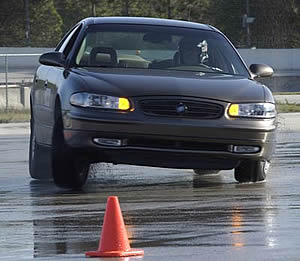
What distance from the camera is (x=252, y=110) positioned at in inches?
426

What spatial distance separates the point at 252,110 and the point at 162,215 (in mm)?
1857

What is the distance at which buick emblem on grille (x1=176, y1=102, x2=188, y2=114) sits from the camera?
1065 centimetres

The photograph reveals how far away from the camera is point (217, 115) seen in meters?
10.7

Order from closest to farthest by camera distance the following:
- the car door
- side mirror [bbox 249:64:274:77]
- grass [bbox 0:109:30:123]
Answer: the car door < side mirror [bbox 249:64:274:77] < grass [bbox 0:109:30:123]

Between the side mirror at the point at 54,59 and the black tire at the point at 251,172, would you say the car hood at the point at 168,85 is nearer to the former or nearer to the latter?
the side mirror at the point at 54,59

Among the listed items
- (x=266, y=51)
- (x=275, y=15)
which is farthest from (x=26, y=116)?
(x=275, y=15)

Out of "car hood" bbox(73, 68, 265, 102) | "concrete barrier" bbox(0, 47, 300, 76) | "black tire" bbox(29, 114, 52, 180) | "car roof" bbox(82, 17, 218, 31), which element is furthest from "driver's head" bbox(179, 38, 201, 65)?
"concrete barrier" bbox(0, 47, 300, 76)

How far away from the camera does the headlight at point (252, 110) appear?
10727 mm

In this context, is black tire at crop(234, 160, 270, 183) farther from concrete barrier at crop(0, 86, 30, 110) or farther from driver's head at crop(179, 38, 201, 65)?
concrete barrier at crop(0, 86, 30, 110)

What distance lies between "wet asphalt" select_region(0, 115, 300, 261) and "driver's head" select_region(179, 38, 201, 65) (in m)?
1.19

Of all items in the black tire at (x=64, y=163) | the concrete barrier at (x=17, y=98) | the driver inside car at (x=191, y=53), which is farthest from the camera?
the concrete barrier at (x=17, y=98)

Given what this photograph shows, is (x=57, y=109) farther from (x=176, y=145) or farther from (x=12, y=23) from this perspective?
(x=12, y=23)

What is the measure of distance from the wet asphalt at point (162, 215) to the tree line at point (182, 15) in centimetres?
4774

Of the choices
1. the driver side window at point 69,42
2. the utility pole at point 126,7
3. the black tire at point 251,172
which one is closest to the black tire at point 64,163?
the driver side window at point 69,42
